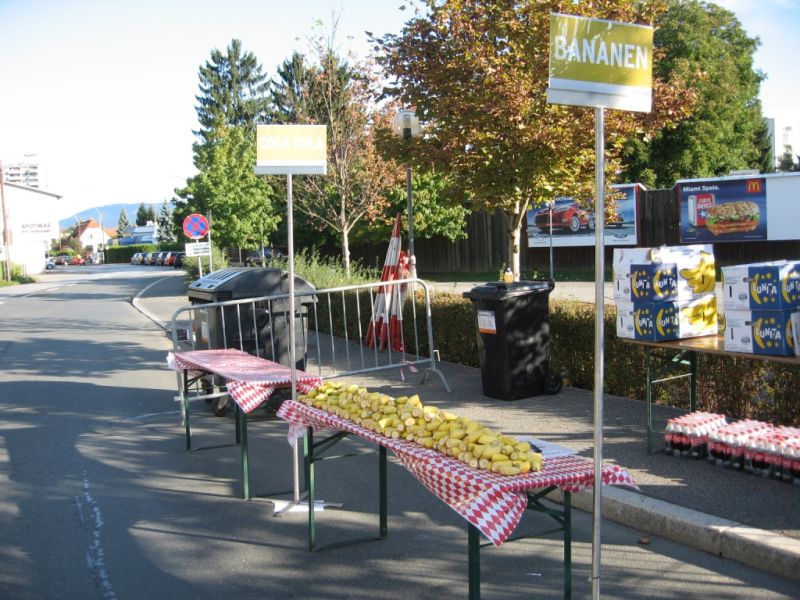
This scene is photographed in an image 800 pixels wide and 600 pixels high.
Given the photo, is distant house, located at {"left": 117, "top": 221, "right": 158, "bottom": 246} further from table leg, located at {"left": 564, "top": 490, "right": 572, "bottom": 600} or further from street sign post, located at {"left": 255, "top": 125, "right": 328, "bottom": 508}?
table leg, located at {"left": 564, "top": 490, "right": 572, "bottom": 600}

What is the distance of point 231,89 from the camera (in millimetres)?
66250

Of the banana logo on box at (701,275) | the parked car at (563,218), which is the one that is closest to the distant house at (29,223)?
the parked car at (563,218)

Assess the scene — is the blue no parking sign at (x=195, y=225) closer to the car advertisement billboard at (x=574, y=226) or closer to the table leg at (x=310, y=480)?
the car advertisement billboard at (x=574, y=226)

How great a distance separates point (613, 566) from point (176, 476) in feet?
13.0

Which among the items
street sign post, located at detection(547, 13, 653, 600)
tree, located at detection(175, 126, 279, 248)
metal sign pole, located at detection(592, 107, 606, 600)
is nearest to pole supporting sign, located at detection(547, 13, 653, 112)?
street sign post, located at detection(547, 13, 653, 600)

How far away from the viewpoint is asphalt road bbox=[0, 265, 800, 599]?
4668mm

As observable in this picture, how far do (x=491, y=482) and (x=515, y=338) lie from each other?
5427 millimetres

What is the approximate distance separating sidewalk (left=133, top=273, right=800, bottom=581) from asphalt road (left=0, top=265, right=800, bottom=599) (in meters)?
0.12

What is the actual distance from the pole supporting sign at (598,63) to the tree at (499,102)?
571cm

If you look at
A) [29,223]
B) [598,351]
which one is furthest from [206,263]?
[29,223]

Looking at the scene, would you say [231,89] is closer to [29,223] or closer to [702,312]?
[29,223]

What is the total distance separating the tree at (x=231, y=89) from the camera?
65.1 metres

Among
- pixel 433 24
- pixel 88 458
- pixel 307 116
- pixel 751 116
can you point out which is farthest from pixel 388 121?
pixel 751 116

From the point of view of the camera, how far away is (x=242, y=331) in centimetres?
991
